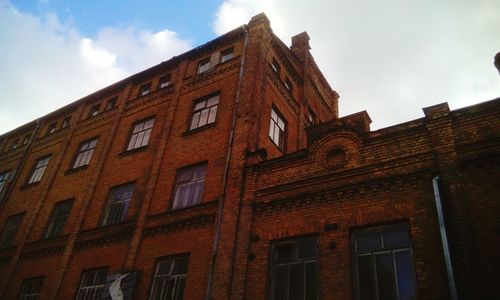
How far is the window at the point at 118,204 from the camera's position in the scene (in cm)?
1456

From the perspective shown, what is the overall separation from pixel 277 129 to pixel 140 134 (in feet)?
19.2

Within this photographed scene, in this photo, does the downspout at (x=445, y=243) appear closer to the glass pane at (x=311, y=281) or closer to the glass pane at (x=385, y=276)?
the glass pane at (x=385, y=276)

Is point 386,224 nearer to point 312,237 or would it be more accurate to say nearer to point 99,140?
point 312,237

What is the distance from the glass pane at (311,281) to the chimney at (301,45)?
1296 cm

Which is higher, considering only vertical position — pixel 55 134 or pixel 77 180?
pixel 55 134

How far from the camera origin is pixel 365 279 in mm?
8719

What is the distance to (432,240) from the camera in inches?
325

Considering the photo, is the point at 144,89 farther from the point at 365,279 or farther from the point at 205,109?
the point at 365,279

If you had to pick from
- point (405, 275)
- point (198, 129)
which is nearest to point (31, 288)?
point (198, 129)

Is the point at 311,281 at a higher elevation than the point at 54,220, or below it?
below

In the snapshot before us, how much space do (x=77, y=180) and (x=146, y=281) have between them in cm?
732

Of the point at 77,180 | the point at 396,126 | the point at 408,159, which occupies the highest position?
the point at 77,180

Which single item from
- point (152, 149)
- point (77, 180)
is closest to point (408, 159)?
point (152, 149)

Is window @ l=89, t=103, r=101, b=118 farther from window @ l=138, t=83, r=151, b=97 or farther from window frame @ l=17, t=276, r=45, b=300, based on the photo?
window frame @ l=17, t=276, r=45, b=300
